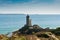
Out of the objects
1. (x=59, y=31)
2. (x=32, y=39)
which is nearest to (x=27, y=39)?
(x=32, y=39)

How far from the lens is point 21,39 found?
8.07m

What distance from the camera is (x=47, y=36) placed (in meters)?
9.59

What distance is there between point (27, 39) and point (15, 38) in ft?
2.11

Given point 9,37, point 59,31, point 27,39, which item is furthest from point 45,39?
point 59,31

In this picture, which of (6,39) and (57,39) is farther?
(57,39)

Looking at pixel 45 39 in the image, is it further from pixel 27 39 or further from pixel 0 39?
pixel 0 39

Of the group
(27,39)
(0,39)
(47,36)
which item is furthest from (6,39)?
(47,36)

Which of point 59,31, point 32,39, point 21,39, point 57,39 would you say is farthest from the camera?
point 59,31

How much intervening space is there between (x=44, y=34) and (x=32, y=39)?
1.13 m

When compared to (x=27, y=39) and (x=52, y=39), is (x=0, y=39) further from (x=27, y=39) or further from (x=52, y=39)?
(x=52, y=39)

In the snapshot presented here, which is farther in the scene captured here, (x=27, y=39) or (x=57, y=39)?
(x=57, y=39)

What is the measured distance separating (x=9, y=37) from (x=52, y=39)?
1890 mm

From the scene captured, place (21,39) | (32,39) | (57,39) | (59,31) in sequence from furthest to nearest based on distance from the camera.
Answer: (59,31) → (57,39) → (32,39) → (21,39)

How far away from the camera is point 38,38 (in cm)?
917
